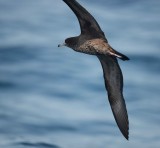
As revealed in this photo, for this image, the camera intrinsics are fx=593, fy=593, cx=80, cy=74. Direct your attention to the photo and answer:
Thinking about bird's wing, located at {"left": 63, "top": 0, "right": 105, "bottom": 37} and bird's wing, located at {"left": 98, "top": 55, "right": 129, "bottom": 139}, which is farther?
bird's wing, located at {"left": 98, "top": 55, "right": 129, "bottom": 139}

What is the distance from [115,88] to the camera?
13.0 m

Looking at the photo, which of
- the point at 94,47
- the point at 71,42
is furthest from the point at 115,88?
the point at 94,47

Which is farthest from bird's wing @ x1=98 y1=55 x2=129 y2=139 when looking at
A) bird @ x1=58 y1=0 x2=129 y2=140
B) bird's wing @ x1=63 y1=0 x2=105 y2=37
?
bird's wing @ x1=63 y1=0 x2=105 y2=37

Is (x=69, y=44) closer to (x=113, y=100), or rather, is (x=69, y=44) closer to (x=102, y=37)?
(x=102, y=37)

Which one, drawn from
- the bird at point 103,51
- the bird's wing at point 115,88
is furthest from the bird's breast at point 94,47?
the bird's wing at point 115,88

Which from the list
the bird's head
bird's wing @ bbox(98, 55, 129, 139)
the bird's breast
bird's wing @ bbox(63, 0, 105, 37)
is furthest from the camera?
bird's wing @ bbox(98, 55, 129, 139)

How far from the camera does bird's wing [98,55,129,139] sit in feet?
41.1

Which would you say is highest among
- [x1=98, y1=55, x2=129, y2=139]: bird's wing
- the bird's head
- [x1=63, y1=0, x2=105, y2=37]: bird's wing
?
[x1=63, y1=0, x2=105, y2=37]: bird's wing

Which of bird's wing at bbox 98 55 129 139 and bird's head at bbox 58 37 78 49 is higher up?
bird's head at bbox 58 37 78 49

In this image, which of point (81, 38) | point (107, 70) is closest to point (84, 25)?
point (81, 38)

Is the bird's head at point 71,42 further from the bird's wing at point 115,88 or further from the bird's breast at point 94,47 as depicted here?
the bird's wing at point 115,88

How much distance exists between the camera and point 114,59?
1228cm

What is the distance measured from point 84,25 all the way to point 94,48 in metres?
0.74

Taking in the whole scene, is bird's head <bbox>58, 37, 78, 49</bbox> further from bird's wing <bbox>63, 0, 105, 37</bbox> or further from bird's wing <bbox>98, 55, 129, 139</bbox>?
bird's wing <bbox>98, 55, 129, 139</bbox>
